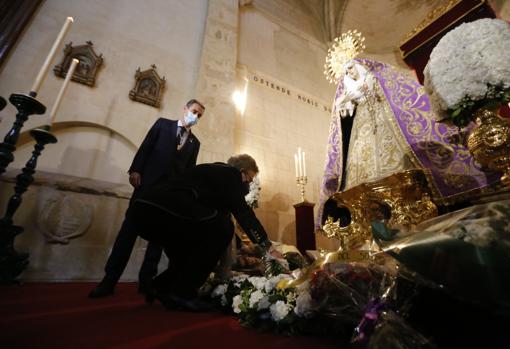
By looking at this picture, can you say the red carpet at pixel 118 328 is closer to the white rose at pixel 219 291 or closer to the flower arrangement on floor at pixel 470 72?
the white rose at pixel 219 291

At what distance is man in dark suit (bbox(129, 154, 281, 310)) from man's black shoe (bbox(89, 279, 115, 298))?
38cm

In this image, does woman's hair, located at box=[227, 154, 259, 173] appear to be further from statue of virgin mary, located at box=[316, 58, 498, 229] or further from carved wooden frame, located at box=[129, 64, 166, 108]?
carved wooden frame, located at box=[129, 64, 166, 108]

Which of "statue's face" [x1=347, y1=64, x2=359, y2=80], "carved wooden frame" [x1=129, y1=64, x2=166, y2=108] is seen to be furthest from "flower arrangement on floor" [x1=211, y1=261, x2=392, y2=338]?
"carved wooden frame" [x1=129, y1=64, x2=166, y2=108]

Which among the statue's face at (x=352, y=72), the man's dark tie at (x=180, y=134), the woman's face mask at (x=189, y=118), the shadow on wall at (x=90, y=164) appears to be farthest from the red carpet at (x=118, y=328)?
the statue's face at (x=352, y=72)

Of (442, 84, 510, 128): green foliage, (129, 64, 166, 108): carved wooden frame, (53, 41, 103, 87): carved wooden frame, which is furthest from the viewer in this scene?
(129, 64, 166, 108): carved wooden frame

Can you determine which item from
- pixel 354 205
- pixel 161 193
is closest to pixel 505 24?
pixel 354 205

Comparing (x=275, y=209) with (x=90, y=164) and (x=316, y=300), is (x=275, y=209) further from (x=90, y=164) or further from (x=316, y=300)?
(x=316, y=300)

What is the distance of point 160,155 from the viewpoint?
2.16 meters

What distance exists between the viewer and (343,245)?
2350 mm

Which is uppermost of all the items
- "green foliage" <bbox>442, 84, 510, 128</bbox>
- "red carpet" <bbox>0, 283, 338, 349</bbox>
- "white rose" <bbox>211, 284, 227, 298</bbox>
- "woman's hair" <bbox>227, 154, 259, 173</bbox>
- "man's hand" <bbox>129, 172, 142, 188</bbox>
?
"green foliage" <bbox>442, 84, 510, 128</bbox>

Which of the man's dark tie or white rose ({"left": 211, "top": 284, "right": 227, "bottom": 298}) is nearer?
white rose ({"left": 211, "top": 284, "right": 227, "bottom": 298})

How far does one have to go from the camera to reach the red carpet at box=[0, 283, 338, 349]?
0.80 metres

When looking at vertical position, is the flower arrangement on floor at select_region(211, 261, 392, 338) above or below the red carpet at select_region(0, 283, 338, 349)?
above

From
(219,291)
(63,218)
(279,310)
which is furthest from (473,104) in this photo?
(63,218)
